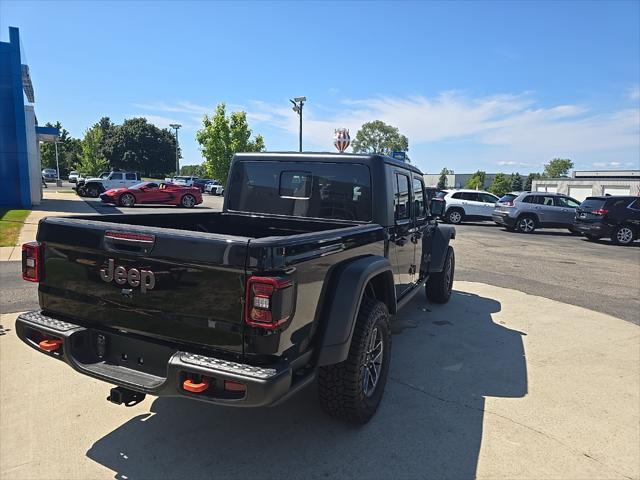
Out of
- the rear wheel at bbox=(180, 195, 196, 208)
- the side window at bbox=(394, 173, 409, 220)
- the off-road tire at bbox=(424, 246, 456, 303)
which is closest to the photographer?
the side window at bbox=(394, 173, 409, 220)

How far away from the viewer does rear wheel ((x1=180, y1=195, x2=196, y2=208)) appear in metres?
24.6

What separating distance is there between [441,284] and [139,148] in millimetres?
83460

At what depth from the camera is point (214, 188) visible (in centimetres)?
Answer: 4344

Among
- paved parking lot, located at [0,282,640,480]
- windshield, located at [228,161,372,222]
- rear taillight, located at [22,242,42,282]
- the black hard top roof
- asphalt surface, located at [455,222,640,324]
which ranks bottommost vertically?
paved parking lot, located at [0,282,640,480]

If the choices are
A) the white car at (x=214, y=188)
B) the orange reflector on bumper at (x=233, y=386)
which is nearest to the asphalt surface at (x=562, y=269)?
the orange reflector on bumper at (x=233, y=386)

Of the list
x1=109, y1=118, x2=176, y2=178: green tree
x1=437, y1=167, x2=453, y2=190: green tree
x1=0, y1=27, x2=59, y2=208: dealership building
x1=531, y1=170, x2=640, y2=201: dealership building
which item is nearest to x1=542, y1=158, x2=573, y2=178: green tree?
x1=437, y1=167, x2=453, y2=190: green tree

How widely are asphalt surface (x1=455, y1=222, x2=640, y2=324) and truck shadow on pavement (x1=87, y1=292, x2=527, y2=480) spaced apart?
3859mm

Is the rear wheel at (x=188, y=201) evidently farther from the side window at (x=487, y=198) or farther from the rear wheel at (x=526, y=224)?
the rear wheel at (x=526, y=224)

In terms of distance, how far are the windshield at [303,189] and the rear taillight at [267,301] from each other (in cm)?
181

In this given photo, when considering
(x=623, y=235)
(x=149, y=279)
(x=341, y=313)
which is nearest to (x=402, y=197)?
(x=341, y=313)

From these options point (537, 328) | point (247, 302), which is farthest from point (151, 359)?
point (537, 328)

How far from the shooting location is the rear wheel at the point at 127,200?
23078 millimetres

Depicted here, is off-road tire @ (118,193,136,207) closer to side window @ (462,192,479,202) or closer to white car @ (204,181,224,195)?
side window @ (462,192,479,202)

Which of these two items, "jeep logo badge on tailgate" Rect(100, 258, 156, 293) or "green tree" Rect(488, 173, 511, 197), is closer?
"jeep logo badge on tailgate" Rect(100, 258, 156, 293)
